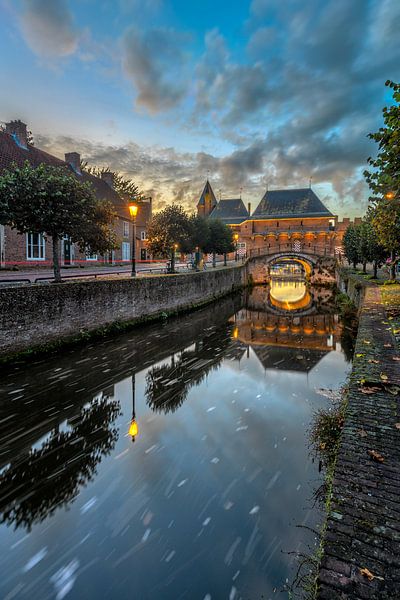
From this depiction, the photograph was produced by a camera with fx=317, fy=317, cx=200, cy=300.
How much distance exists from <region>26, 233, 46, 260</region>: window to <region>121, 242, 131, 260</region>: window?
39.8 feet

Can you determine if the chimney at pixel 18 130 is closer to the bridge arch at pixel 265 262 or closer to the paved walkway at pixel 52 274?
the paved walkway at pixel 52 274

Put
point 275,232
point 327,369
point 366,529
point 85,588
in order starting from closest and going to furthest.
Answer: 1. point 366,529
2. point 85,588
3. point 327,369
4. point 275,232

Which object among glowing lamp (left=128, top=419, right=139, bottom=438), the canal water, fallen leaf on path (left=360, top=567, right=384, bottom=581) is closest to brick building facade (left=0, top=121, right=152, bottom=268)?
the canal water

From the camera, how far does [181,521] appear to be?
390cm

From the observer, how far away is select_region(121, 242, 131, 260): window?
110ft

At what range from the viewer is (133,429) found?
20.4 ft

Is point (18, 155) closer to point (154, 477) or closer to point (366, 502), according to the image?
point (154, 477)

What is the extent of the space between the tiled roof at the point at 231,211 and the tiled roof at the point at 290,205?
4.28 metres

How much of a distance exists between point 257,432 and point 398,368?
2.68m

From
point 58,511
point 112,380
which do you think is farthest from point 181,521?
point 112,380

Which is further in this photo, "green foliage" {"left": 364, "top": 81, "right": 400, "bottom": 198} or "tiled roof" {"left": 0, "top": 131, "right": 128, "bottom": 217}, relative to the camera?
"tiled roof" {"left": 0, "top": 131, "right": 128, "bottom": 217}

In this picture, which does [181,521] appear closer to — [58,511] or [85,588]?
[85,588]

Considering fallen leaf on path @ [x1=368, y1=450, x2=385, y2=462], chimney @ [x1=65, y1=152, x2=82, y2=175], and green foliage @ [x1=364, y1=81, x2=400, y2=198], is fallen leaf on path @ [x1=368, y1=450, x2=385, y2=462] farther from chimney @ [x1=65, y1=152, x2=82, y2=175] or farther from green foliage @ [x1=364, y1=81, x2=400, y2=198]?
chimney @ [x1=65, y1=152, x2=82, y2=175]

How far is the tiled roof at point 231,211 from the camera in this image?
56.5 meters
